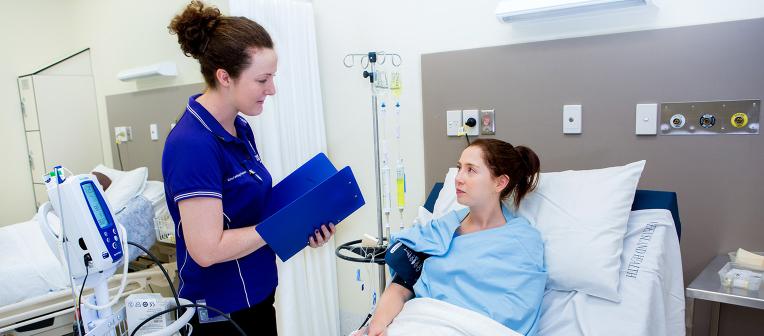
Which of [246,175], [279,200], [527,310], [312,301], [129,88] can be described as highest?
[129,88]

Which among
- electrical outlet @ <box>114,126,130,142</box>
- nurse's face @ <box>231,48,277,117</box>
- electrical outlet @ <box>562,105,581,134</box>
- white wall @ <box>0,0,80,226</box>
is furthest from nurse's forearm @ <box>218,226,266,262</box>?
white wall @ <box>0,0,80,226</box>

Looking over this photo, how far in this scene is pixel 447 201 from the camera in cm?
182

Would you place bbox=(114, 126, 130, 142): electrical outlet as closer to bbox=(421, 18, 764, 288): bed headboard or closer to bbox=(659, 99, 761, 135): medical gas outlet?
bbox=(421, 18, 764, 288): bed headboard

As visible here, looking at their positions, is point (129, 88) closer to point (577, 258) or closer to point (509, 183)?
point (509, 183)

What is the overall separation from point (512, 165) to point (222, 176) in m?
0.91

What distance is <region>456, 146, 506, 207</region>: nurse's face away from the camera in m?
1.52

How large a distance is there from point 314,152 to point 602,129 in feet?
4.36

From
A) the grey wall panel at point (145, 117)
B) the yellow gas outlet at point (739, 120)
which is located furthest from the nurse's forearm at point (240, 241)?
the grey wall panel at point (145, 117)

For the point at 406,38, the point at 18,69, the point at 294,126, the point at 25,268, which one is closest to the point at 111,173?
the point at 18,69

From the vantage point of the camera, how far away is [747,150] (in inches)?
62.4

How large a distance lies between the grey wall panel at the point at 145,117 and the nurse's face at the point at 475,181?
211 centimetres

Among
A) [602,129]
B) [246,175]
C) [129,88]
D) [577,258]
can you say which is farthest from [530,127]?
[129,88]

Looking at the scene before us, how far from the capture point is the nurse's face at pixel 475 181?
4.97ft

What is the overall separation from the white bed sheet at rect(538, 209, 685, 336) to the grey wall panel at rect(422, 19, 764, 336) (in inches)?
11.5
